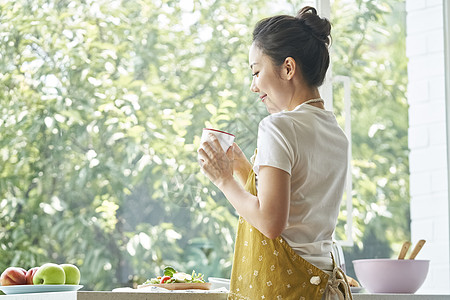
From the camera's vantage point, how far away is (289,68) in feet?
5.00

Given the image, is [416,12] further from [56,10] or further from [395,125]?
[56,10]

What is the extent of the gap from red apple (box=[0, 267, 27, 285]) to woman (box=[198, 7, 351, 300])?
0.67m

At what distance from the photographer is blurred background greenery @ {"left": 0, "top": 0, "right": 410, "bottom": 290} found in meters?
2.70

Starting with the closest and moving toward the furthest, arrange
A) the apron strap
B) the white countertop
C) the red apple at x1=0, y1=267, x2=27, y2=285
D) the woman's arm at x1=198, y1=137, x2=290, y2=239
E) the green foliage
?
the woman's arm at x1=198, y1=137, x2=290, y2=239 < the apron strap < the white countertop < the red apple at x1=0, y1=267, x2=27, y2=285 < the green foliage

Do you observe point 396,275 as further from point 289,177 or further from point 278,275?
point 289,177

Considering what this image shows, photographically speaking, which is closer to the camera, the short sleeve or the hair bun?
the short sleeve

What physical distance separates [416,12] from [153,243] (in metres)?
1.53

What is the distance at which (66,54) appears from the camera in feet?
9.15

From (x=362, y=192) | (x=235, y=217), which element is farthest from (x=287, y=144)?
(x=362, y=192)

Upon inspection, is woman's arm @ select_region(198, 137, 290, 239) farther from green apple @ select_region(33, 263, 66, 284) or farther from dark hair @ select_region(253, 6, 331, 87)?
green apple @ select_region(33, 263, 66, 284)

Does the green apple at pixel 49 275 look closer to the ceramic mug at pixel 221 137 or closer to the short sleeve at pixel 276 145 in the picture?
the ceramic mug at pixel 221 137

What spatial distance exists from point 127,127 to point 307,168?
1.52 meters

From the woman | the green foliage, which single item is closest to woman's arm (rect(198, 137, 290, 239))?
the woman

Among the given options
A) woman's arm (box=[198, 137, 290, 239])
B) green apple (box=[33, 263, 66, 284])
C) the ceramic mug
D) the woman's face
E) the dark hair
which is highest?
the dark hair
